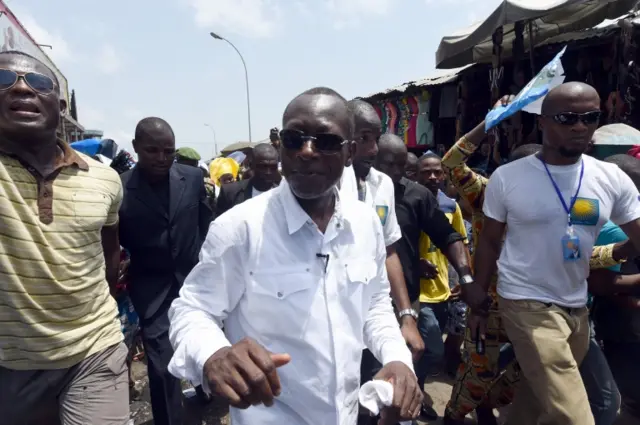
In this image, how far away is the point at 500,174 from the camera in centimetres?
298

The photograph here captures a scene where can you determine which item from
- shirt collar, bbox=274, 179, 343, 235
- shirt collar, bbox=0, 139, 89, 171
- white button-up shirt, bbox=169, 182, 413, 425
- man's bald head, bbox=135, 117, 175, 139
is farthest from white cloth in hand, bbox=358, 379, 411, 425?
man's bald head, bbox=135, 117, 175, 139

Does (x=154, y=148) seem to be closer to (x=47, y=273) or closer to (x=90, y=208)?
(x=90, y=208)

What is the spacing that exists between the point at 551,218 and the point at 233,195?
2755 mm

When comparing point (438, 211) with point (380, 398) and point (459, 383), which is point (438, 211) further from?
point (380, 398)

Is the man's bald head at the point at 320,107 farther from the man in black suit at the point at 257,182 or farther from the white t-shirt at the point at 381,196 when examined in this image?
the man in black suit at the point at 257,182

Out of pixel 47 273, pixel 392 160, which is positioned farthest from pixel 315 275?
pixel 392 160

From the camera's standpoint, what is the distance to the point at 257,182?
465 centimetres

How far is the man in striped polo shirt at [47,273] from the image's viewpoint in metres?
2.11

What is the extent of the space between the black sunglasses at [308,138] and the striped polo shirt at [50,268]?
46.4 inches

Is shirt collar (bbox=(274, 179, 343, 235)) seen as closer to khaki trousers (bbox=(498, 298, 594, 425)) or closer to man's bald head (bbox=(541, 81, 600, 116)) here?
khaki trousers (bbox=(498, 298, 594, 425))

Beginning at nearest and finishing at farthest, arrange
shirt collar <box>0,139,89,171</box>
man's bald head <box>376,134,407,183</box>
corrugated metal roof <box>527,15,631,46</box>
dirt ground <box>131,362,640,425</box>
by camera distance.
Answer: shirt collar <box>0,139,89,171</box>, man's bald head <box>376,134,407,183</box>, dirt ground <box>131,362,640,425</box>, corrugated metal roof <box>527,15,631,46</box>

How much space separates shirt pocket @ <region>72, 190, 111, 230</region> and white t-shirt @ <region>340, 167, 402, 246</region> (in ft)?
4.15

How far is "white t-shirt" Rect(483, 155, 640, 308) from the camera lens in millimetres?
2811

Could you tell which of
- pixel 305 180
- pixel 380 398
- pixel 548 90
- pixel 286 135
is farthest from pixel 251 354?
pixel 548 90
